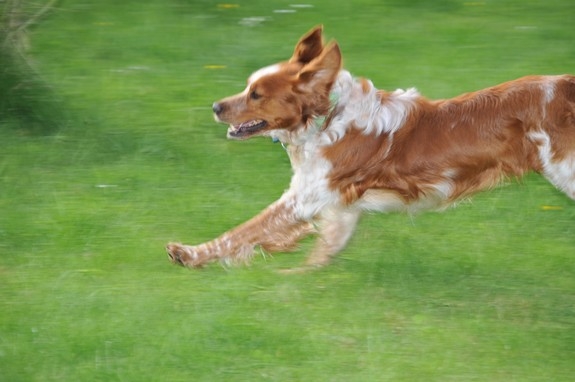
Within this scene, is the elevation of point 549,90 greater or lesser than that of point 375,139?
greater

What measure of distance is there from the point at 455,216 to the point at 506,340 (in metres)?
1.76

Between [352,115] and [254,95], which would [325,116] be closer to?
[352,115]

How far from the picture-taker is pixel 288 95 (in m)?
6.41

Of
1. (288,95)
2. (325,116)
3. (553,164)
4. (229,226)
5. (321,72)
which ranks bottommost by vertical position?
(229,226)

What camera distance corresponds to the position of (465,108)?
6.43 meters

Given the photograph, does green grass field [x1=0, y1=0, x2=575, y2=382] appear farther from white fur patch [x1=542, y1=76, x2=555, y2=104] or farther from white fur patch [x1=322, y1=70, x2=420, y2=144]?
white fur patch [x1=542, y1=76, x2=555, y2=104]

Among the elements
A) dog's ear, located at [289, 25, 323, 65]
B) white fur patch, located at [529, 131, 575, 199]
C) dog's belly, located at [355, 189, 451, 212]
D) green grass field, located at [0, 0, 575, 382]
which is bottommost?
green grass field, located at [0, 0, 575, 382]

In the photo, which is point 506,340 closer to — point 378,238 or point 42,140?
point 378,238

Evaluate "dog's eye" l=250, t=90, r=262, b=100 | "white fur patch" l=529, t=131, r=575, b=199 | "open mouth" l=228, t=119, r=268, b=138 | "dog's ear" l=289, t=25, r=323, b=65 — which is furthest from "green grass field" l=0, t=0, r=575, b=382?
"dog's ear" l=289, t=25, r=323, b=65

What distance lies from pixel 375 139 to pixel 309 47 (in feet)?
2.14

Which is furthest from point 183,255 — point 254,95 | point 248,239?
point 254,95

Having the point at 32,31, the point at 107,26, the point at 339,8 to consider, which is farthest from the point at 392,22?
the point at 32,31

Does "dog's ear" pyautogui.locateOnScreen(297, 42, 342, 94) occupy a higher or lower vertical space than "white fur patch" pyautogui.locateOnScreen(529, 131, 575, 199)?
higher

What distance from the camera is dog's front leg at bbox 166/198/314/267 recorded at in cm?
657
